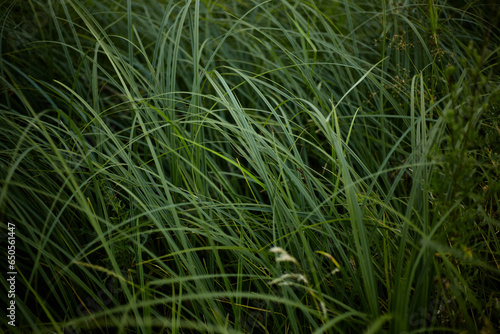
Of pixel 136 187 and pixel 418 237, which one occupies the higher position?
pixel 136 187

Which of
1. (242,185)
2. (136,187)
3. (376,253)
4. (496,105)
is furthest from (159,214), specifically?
(496,105)

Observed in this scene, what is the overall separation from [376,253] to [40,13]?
8.29 feet

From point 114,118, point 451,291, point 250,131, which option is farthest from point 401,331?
point 114,118

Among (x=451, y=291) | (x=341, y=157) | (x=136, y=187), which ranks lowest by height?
(x=451, y=291)

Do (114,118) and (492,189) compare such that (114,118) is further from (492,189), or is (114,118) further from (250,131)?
(492,189)

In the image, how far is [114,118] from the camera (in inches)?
86.5

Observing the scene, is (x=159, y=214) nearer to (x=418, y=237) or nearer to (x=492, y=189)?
(x=418, y=237)

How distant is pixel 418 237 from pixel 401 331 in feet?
0.98

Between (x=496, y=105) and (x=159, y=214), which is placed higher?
(x=496, y=105)

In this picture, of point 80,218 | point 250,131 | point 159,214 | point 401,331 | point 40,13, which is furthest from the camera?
point 40,13

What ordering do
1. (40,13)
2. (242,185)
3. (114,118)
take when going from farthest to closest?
(40,13) < (114,118) < (242,185)

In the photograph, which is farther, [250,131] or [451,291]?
[250,131]

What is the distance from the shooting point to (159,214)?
1.34 m

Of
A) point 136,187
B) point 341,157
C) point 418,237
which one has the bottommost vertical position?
point 418,237
